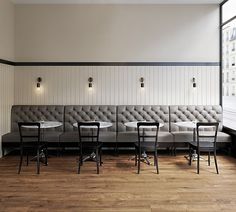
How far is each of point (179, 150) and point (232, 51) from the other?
8.34 ft

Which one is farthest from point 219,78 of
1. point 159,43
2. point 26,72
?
point 26,72

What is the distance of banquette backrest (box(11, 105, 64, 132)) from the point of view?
248 inches

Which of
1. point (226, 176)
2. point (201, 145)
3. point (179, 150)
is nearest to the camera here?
point (226, 176)

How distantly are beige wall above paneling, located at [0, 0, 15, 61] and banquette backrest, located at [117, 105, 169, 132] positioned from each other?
284 cm

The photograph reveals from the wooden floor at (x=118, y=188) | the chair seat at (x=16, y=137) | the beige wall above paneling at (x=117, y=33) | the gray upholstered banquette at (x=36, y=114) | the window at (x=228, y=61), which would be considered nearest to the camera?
the wooden floor at (x=118, y=188)

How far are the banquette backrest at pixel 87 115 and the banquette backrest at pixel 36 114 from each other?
0.54ft

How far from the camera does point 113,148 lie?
20.6 ft

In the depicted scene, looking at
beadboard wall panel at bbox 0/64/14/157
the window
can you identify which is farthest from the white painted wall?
the window

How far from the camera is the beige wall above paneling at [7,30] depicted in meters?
5.81

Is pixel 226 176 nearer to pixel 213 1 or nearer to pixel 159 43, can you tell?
pixel 159 43

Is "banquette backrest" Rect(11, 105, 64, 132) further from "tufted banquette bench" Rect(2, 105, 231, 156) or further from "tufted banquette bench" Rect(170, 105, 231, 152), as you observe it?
"tufted banquette bench" Rect(170, 105, 231, 152)

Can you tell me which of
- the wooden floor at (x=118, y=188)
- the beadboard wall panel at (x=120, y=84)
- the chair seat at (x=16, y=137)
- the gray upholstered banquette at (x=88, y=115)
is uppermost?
the beadboard wall panel at (x=120, y=84)

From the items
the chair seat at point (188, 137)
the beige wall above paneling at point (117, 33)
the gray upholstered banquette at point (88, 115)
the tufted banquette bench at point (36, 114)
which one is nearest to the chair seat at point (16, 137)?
the tufted banquette bench at point (36, 114)

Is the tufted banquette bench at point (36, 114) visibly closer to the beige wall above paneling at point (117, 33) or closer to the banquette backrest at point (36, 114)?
the banquette backrest at point (36, 114)
